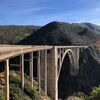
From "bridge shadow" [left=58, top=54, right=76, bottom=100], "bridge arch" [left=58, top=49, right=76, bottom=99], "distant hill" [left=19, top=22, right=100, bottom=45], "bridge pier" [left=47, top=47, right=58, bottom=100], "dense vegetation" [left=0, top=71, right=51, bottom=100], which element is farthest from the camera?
"distant hill" [left=19, top=22, right=100, bottom=45]

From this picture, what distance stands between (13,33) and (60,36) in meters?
43.8

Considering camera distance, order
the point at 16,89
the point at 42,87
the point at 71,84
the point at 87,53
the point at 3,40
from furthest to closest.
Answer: the point at 3,40 < the point at 87,53 < the point at 71,84 < the point at 42,87 < the point at 16,89

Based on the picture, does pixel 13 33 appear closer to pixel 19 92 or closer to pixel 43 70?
pixel 43 70

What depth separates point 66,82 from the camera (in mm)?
95875

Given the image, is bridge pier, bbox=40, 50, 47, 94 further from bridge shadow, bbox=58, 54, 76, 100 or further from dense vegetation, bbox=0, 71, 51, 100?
bridge shadow, bbox=58, 54, 76, 100

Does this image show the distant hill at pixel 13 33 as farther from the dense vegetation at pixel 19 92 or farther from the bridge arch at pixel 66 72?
the dense vegetation at pixel 19 92

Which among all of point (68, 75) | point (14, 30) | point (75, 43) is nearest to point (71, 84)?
point (68, 75)

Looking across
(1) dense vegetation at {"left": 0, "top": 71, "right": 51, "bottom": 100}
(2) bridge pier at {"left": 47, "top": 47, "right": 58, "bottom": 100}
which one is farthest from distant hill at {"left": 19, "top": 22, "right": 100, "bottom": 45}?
(1) dense vegetation at {"left": 0, "top": 71, "right": 51, "bottom": 100}

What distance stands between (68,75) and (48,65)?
1639 inches

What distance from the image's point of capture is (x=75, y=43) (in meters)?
122

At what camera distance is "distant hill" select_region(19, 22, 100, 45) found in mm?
121688

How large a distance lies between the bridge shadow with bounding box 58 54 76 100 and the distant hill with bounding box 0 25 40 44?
1892 inches

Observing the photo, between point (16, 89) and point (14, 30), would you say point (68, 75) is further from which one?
point (14, 30)

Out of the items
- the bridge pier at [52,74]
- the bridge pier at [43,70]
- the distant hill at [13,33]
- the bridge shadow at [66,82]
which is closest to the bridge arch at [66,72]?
the bridge shadow at [66,82]
